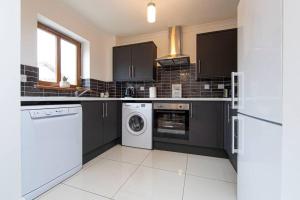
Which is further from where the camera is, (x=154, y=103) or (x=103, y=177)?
(x=154, y=103)

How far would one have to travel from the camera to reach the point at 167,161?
6.72 ft

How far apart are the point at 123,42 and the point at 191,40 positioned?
5.18ft

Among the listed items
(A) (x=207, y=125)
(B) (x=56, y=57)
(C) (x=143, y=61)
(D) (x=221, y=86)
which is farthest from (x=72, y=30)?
(D) (x=221, y=86)

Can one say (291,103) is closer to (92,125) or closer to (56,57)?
(92,125)

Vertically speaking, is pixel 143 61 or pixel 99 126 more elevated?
pixel 143 61

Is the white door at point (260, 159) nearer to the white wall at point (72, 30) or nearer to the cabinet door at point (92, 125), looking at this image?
the cabinet door at point (92, 125)

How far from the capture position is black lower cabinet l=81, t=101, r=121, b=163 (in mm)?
1898

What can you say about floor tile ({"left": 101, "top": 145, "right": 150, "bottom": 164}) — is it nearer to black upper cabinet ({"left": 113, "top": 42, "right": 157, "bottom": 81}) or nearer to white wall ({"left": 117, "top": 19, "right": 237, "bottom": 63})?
black upper cabinet ({"left": 113, "top": 42, "right": 157, "bottom": 81})

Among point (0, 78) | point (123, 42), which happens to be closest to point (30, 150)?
point (0, 78)

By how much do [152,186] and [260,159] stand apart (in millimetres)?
1062

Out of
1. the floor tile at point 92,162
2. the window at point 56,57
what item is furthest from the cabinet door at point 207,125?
the window at point 56,57

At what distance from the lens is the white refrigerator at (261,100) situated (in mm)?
582

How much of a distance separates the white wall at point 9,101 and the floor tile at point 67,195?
3.27 ft

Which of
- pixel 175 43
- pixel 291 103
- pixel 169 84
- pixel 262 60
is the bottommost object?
pixel 291 103
